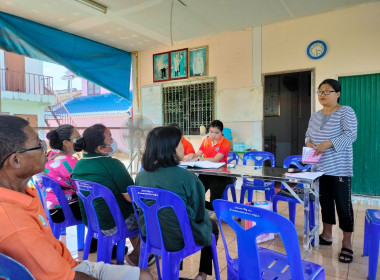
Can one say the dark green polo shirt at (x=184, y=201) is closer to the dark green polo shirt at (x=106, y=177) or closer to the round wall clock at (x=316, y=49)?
the dark green polo shirt at (x=106, y=177)

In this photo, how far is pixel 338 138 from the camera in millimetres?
2160

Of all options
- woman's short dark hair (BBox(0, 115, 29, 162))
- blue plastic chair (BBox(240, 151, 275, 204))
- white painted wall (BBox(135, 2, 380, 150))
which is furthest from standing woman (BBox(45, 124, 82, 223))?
white painted wall (BBox(135, 2, 380, 150))

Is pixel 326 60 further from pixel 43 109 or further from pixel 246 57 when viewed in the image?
pixel 43 109

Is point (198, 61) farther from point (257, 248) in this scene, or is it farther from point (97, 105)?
point (97, 105)

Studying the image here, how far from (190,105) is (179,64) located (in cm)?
84

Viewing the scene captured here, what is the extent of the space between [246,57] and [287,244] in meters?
4.03

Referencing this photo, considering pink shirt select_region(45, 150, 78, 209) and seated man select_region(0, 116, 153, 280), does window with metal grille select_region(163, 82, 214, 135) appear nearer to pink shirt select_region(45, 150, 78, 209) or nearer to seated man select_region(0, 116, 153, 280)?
pink shirt select_region(45, 150, 78, 209)

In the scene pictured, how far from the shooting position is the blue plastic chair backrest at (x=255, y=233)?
1.04m

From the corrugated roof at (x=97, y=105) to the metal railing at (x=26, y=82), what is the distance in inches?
107

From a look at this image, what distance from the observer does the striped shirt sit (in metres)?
2.15

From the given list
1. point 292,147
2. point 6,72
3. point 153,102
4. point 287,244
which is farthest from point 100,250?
point 6,72

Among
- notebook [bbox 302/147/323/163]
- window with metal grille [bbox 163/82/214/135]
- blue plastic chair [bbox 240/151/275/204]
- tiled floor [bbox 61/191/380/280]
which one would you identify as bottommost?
tiled floor [bbox 61/191/380/280]

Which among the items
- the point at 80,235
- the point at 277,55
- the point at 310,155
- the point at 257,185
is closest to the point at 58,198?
the point at 80,235

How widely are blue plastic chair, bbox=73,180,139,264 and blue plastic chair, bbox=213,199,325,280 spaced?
30.2 inches
